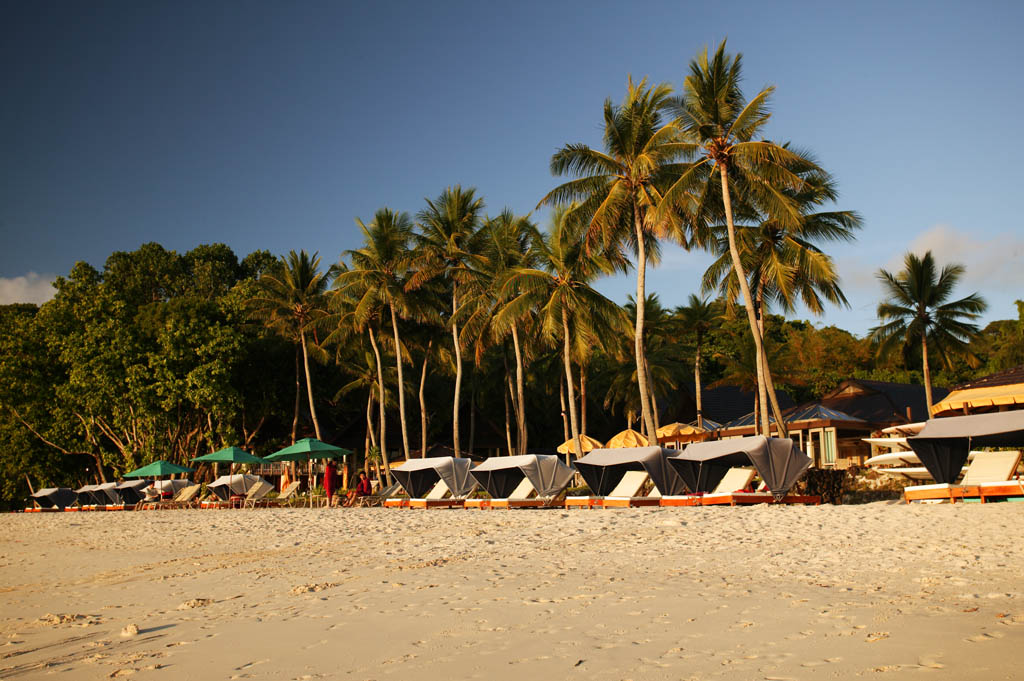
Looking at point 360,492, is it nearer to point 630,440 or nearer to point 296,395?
point 630,440

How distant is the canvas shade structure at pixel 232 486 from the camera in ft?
94.0

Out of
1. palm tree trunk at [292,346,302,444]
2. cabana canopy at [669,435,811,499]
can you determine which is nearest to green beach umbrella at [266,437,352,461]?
palm tree trunk at [292,346,302,444]

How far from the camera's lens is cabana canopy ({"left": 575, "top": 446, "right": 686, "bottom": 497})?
61.9ft

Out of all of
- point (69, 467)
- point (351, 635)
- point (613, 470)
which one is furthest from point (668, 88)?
point (69, 467)

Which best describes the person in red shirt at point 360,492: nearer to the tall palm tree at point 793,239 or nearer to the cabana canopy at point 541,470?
the cabana canopy at point 541,470

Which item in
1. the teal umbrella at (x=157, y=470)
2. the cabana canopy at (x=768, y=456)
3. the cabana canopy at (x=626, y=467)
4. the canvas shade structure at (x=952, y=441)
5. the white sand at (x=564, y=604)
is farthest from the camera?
the teal umbrella at (x=157, y=470)

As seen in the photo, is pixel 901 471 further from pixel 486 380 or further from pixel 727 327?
pixel 727 327

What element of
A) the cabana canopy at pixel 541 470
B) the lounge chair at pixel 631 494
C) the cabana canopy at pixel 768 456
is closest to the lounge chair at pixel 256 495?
the cabana canopy at pixel 541 470

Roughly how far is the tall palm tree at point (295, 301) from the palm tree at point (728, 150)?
1938 cm

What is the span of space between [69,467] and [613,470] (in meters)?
34.2

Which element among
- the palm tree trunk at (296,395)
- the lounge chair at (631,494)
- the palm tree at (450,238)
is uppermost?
the palm tree at (450,238)

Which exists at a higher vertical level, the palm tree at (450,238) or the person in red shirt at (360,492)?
the palm tree at (450,238)

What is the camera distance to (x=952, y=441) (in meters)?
15.5

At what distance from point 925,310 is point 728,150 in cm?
1367
